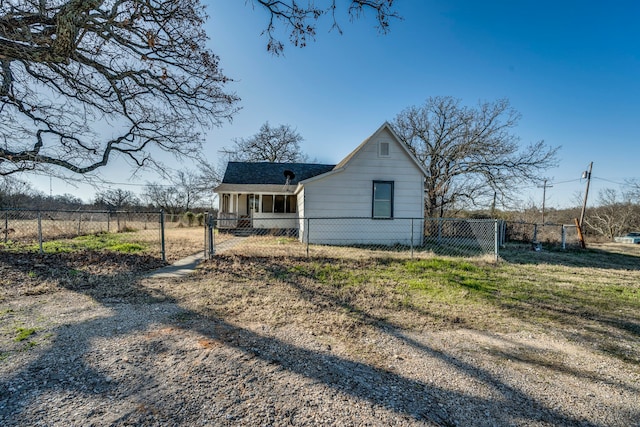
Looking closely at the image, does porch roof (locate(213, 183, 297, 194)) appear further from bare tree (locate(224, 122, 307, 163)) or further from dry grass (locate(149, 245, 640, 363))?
bare tree (locate(224, 122, 307, 163))

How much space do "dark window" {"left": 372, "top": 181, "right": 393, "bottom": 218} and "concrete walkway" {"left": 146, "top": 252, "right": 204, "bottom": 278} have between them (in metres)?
6.71

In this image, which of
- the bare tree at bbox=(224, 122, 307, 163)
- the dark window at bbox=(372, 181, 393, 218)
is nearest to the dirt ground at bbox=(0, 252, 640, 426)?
the dark window at bbox=(372, 181, 393, 218)

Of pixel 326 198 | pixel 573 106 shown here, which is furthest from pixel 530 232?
pixel 326 198

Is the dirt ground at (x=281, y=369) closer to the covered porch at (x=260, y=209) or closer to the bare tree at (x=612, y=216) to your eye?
the covered porch at (x=260, y=209)

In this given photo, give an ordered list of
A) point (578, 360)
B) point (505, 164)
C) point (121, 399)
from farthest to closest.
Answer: point (505, 164), point (578, 360), point (121, 399)

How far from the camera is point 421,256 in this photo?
8250 mm

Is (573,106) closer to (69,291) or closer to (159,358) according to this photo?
(159,358)

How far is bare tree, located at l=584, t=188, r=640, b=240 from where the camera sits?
22328 millimetres

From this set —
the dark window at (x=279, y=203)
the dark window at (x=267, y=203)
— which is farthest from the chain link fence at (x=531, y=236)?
the dark window at (x=267, y=203)

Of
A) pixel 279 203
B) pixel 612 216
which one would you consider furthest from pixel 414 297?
pixel 612 216

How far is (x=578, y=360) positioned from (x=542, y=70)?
13390mm

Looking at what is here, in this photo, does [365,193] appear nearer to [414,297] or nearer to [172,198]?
[414,297]

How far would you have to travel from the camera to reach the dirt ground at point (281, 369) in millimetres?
1959

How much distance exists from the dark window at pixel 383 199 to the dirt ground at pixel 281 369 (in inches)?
281
